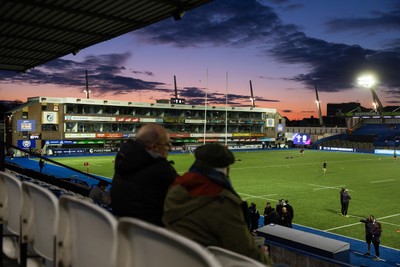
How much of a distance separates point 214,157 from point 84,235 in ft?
3.00

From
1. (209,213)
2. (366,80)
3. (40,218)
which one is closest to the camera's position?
(209,213)

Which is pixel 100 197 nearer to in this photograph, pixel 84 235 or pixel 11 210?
pixel 11 210

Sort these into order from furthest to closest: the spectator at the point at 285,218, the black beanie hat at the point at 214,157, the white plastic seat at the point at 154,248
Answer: the spectator at the point at 285,218 < the black beanie hat at the point at 214,157 < the white plastic seat at the point at 154,248

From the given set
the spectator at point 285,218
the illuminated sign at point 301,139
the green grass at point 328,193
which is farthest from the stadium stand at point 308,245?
the illuminated sign at point 301,139

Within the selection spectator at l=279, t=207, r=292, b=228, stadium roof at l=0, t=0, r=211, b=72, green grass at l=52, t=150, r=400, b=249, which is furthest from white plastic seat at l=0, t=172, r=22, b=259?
green grass at l=52, t=150, r=400, b=249

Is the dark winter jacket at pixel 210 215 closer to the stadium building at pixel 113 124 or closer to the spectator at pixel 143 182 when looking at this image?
the spectator at pixel 143 182

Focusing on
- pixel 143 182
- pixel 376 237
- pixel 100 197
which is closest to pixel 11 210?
pixel 143 182

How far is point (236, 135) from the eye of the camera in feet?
322

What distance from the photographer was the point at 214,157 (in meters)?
2.49

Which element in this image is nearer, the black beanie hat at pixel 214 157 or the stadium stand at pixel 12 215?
the black beanie hat at pixel 214 157

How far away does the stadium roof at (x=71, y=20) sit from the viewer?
9805 millimetres

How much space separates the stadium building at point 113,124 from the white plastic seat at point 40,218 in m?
64.5

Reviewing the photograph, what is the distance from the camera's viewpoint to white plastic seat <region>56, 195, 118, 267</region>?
1.82 metres

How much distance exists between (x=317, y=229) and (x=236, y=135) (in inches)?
3150
